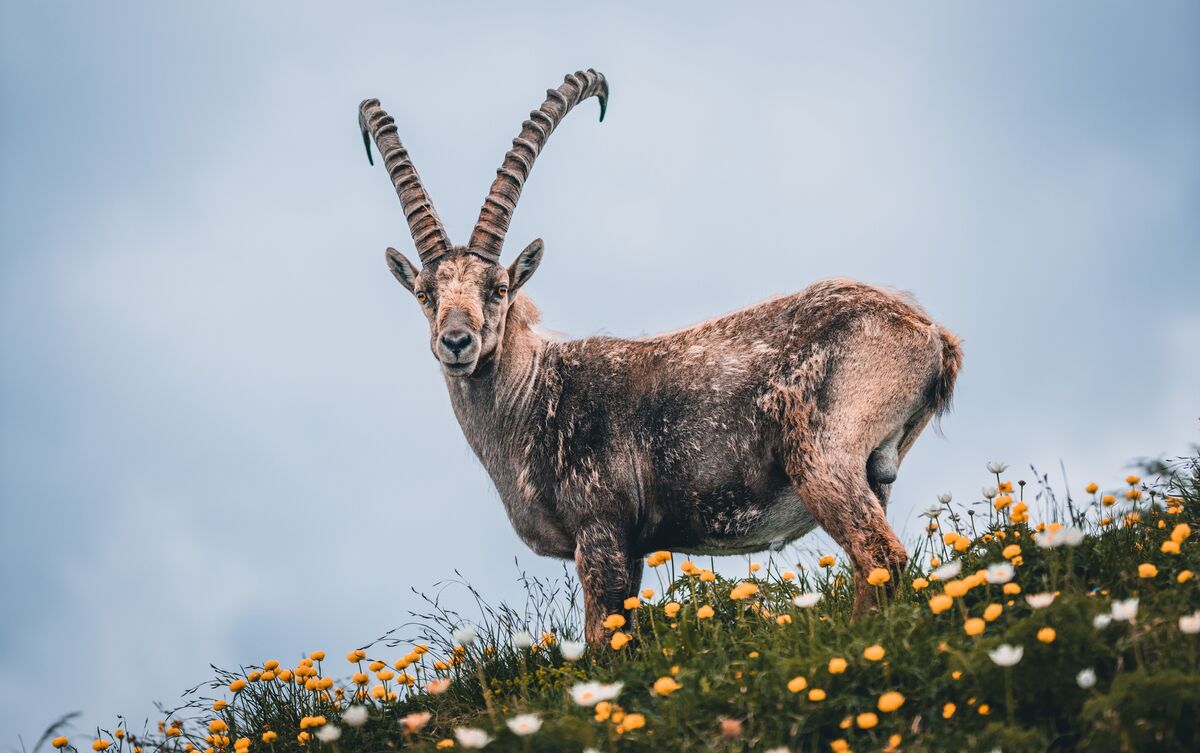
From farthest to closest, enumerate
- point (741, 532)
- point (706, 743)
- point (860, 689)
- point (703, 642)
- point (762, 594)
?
point (741, 532) → point (762, 594) → point (703, 642) → point (860, 689) → point (706, 743)

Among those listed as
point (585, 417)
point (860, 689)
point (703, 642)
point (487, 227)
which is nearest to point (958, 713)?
point (860, 689)

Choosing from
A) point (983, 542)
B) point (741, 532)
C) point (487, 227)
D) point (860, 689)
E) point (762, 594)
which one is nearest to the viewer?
point (860, 689)

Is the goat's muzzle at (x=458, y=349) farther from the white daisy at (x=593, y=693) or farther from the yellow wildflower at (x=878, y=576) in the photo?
the yellow wildflower at (x=878, y=576)

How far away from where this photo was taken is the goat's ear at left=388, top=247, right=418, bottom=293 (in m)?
8.25

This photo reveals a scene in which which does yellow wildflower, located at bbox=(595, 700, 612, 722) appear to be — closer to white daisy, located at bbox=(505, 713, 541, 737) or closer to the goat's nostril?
white daisy, located at bbox=(505, 713, 541, 737)

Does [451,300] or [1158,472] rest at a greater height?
[451,300]

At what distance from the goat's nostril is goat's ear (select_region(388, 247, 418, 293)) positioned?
1.05 meters

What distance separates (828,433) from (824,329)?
0.72 meters

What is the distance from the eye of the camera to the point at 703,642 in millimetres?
5941

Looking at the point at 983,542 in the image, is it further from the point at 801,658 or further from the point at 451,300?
the point at 451,300

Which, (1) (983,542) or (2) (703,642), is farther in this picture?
(1) (983,542)

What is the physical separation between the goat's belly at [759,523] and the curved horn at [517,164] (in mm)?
2561

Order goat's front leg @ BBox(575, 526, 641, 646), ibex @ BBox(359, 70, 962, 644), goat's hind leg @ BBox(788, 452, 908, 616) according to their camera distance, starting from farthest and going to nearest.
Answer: goat's front leg @ BBox(575, 526, 641, 646) < ibex @ BBox(359, 70, 962, 644) < goat's hind leg @ BBox(788, 452, 908, 616)

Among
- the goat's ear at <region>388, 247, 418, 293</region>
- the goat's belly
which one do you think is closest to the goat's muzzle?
the goat's ear at <region>388, 247, 418, 293</region>
